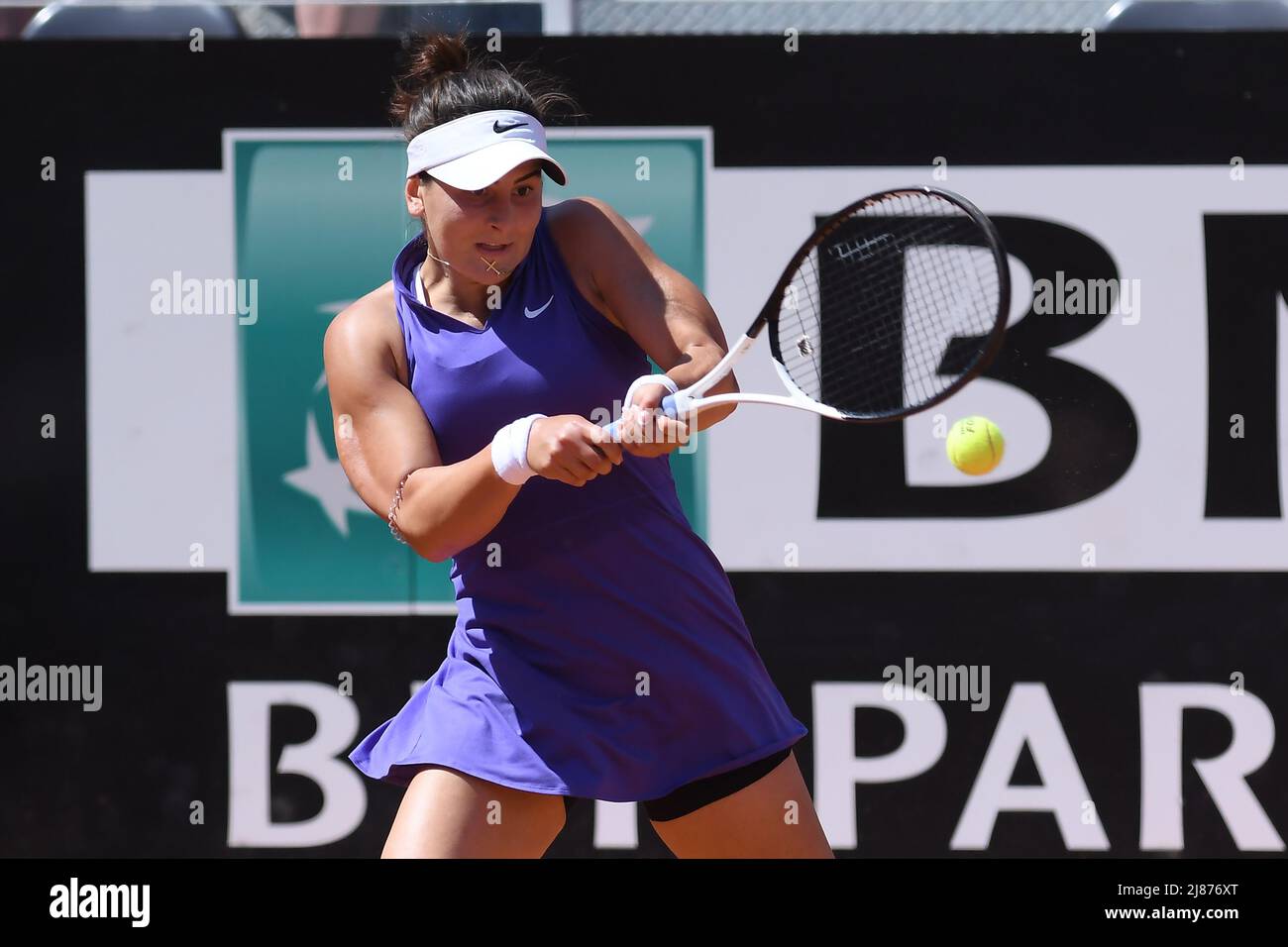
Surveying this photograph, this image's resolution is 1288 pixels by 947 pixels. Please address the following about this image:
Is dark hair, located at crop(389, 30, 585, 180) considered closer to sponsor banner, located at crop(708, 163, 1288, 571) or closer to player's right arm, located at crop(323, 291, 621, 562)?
player's right arm, located at crop(323, 291, 621, 562)

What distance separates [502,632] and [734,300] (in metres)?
1.47

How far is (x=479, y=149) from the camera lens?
2180 millimetres

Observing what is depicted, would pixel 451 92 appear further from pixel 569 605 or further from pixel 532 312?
pixel 569 605

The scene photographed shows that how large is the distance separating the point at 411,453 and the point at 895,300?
1.41 m

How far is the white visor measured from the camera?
7.01 feet

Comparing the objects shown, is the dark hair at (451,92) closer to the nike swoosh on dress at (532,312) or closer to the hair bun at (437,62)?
the hair bun at (437,62)

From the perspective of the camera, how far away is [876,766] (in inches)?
139

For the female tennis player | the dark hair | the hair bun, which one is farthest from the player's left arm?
the hair bun

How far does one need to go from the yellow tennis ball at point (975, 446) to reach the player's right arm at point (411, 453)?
4.13ft

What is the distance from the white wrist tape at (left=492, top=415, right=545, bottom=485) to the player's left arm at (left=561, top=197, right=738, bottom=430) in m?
0.23

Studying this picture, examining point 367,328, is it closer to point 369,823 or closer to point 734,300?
point 734,300
